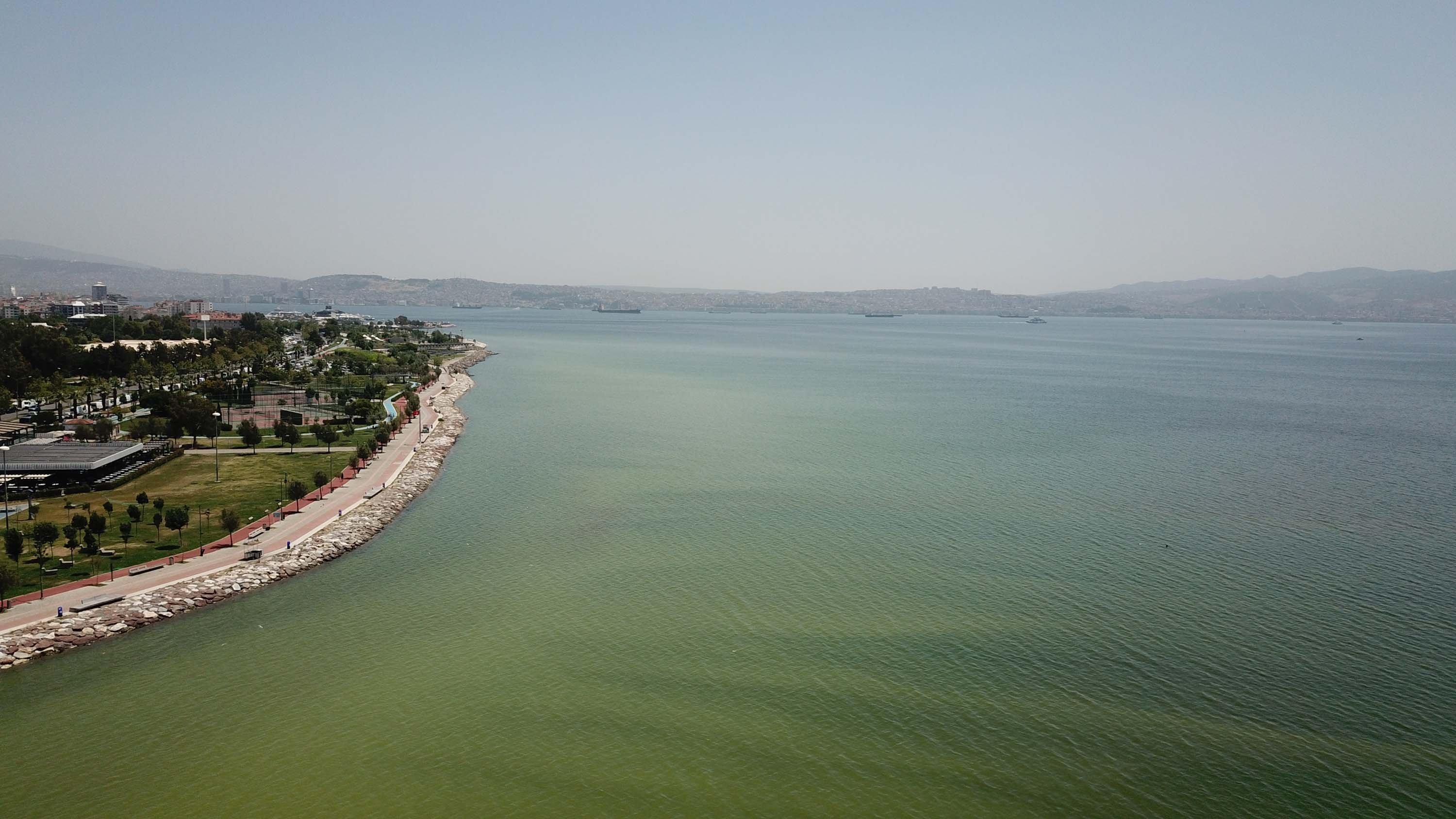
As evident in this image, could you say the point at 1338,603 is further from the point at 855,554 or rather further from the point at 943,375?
the point at 943,375

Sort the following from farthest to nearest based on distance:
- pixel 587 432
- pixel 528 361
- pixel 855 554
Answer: pixel 528 361
pixel 587 432
pixel 855 554

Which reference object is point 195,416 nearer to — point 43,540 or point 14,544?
point 43,540

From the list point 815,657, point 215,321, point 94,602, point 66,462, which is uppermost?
point 215,321

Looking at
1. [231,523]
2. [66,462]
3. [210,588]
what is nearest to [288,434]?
[66,462]

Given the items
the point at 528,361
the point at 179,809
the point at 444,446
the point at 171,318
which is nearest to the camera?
the point at 179,809

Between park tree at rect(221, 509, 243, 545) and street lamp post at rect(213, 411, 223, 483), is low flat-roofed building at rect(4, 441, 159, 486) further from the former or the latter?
park tree at rect(221, 509, 243, 545)

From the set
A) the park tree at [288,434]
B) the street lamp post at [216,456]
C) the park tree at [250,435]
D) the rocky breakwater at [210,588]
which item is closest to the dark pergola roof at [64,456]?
the street lamp post at [216,456]

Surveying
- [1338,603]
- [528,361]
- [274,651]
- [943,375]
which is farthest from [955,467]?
[528,361]
